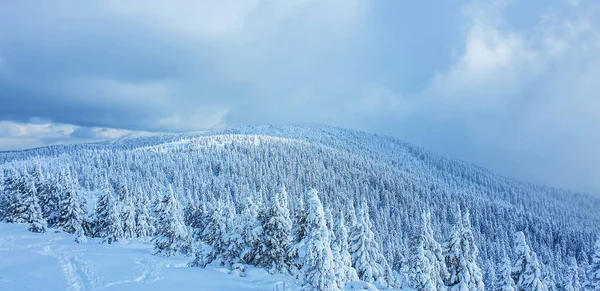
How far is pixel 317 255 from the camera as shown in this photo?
14.8 m

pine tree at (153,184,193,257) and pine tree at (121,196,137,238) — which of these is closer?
pine tree at (153,184,193,257)

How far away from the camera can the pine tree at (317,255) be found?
1422 centimetres

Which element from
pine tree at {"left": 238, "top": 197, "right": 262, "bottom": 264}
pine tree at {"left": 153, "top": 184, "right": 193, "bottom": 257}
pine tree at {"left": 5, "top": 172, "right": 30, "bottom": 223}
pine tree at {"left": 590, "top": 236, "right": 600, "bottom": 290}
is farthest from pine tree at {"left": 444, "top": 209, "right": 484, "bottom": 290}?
pine tree at {"left": 5, "top": 172, "right": 30, "bottom": 223}

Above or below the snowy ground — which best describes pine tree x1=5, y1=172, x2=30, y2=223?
above

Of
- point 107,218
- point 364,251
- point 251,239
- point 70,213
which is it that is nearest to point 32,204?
point 70,213

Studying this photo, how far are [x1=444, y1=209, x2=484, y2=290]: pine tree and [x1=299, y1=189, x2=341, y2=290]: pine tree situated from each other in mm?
11614

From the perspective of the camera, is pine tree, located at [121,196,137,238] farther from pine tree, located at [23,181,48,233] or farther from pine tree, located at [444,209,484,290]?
pine tree, located at [444,209,484,290]

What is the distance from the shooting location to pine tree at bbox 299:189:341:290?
14.2 m

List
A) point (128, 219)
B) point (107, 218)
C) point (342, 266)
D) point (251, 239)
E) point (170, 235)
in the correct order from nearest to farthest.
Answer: point (342, 266) → point (251, 239) → point (170, 235) → point (107, 218) → point (128, 219)

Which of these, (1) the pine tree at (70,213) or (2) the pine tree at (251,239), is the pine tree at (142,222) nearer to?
(1) the pine tree at (70,213)

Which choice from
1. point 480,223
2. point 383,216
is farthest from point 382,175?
point 383,216

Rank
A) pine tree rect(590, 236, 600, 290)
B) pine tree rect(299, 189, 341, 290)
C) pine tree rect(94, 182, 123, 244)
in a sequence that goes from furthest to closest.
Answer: pine tree rect(94, 182, 123, 244), pine tree rect(590, 236, 600, 290), pine tree rect(299, 189, 341, 290)

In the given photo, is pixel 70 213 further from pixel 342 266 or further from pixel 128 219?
pixel 342 266

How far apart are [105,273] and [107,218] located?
2527 cm
